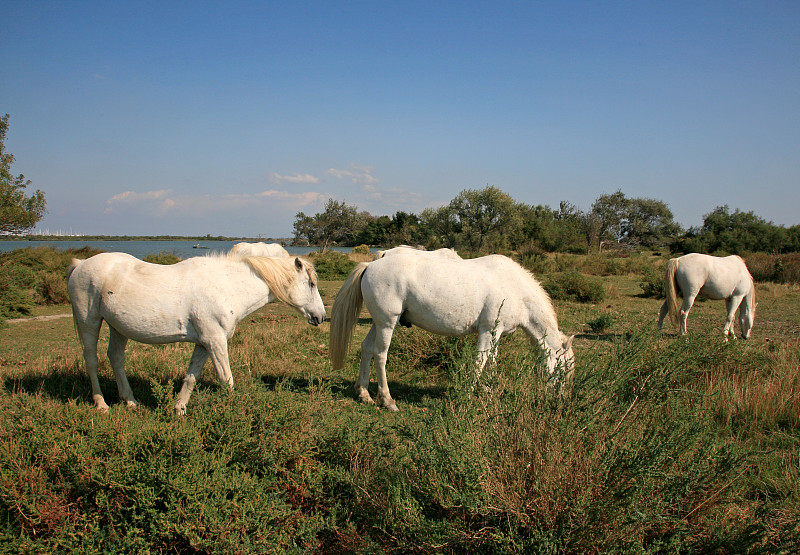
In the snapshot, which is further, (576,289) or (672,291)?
(576,289)

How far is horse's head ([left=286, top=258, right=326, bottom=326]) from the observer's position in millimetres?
5027

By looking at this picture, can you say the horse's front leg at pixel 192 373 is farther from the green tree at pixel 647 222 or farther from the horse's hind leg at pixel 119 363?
the green tree at pixel 647 222

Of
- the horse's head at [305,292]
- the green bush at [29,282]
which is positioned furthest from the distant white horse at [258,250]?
the green bush at [29,282]

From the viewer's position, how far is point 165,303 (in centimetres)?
422

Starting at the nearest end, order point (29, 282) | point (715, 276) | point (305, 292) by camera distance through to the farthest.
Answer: point (305, 292), point (715, 276), point (29, 282)

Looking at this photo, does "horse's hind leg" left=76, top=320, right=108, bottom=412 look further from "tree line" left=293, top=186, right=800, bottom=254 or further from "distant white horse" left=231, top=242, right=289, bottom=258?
"tree line" left=293, top=186, right=800, bottom=254

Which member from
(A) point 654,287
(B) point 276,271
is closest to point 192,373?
(B) point 276,271

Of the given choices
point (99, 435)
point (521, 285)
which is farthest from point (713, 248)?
point (99, 435)

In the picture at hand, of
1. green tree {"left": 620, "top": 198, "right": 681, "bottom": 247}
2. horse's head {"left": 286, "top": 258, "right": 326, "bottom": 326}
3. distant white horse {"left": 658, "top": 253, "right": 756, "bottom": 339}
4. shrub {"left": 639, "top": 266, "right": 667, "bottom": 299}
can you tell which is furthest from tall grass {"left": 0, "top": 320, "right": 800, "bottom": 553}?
green tree {"left": 620, "top": 198, "right": 681, "bottom": 247}

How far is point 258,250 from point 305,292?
2.53 ft

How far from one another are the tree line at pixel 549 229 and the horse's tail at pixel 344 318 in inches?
1103

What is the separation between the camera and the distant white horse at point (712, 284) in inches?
366

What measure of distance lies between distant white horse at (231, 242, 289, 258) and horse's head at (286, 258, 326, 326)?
0.94 ft

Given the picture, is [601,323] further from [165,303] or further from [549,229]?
[549,229]
